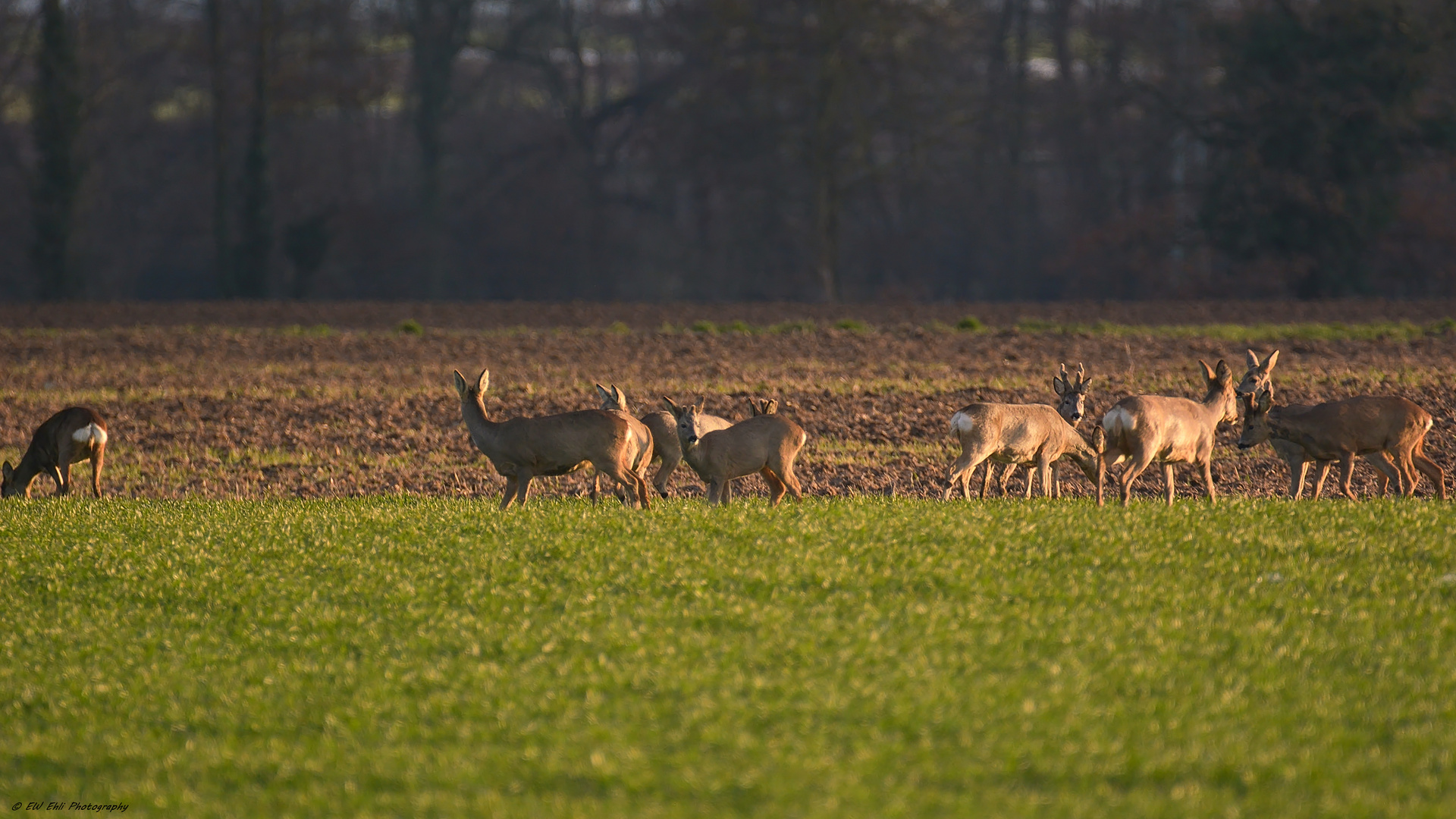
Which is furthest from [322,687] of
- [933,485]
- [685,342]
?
[685,342]

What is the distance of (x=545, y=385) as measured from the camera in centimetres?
2159

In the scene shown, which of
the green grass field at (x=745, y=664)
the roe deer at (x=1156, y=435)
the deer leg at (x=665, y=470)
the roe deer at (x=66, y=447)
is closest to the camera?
the green grass field at (x=745, y=664)

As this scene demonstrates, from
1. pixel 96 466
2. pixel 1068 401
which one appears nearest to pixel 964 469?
pixel 1068 401

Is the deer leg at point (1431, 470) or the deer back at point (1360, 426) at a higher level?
the deer back at point (1360, 426)

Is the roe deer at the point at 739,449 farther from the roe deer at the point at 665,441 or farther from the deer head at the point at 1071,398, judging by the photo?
the deer head at the point at 1071,398

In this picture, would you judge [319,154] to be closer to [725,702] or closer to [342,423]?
[342,423]

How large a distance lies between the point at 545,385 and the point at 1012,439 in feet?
33.0

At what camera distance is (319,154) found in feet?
220

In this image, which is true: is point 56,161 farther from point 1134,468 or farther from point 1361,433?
point 1361,433

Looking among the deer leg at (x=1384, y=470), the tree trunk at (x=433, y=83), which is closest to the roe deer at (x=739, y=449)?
the deer leg at (x=1384, y=470)

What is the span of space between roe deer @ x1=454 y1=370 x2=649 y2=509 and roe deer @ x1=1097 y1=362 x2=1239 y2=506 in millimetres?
3935

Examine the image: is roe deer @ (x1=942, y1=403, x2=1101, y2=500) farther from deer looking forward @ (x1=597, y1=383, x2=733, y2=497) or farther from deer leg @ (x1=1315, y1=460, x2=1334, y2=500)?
deer looking forward @ (x1=597, y1=383, x2=733, y2=497)

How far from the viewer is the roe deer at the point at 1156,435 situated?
478 inches

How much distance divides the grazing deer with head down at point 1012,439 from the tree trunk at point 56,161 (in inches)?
1786
